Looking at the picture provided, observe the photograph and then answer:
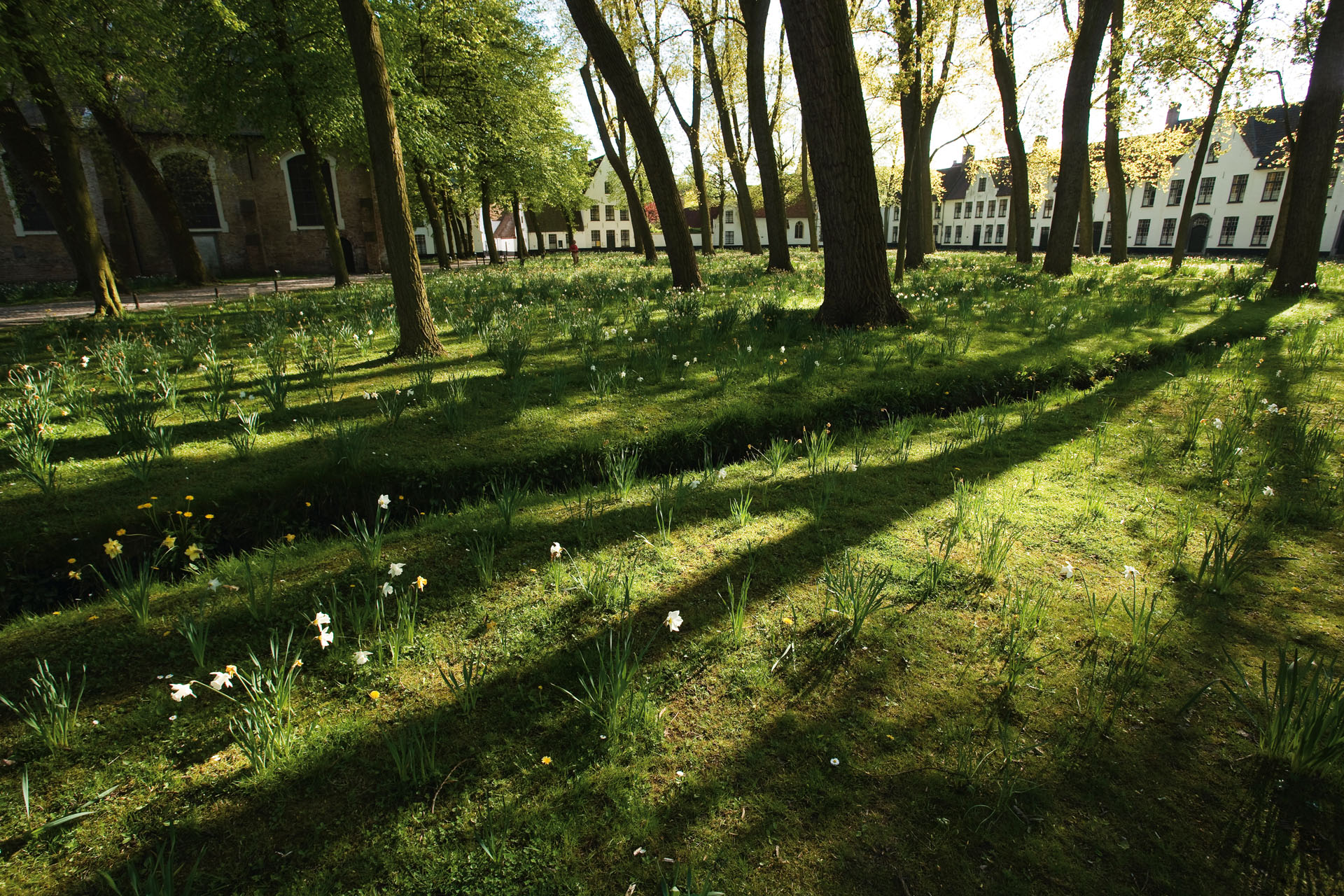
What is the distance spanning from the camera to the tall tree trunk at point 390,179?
571 centimetres

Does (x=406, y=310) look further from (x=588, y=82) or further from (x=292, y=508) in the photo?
(x=588, y=82)

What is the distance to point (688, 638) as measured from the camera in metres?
2.41

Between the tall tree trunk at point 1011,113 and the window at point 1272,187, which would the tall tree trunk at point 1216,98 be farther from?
the window at point 1272,187

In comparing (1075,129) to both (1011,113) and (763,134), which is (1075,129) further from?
(763,134)

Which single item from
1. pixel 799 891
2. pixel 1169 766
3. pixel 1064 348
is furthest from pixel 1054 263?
pixel 799 891

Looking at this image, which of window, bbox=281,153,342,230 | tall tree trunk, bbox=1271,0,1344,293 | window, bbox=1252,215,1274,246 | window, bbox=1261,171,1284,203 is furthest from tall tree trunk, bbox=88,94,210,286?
window, bbox=1252,215,1274,246

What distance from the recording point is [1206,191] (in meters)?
41.0

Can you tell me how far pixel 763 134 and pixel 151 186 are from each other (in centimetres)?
1647

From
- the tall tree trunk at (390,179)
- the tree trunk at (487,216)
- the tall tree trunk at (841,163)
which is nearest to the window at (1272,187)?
the tree trunk at (487,216)

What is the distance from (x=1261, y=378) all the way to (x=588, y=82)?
2075 cm

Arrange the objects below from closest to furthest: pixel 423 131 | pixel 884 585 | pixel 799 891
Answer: pixel 799 891 < pixel 884 585 < pixel 423 131

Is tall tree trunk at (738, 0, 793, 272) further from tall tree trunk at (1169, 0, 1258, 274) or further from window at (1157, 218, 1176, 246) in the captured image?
window at (1157, 218, 1176, 246)

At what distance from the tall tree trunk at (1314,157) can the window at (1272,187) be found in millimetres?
39212

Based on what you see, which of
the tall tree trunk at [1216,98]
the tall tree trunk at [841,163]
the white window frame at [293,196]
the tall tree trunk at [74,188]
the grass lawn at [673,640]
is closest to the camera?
the grass lawn at [673,640]
